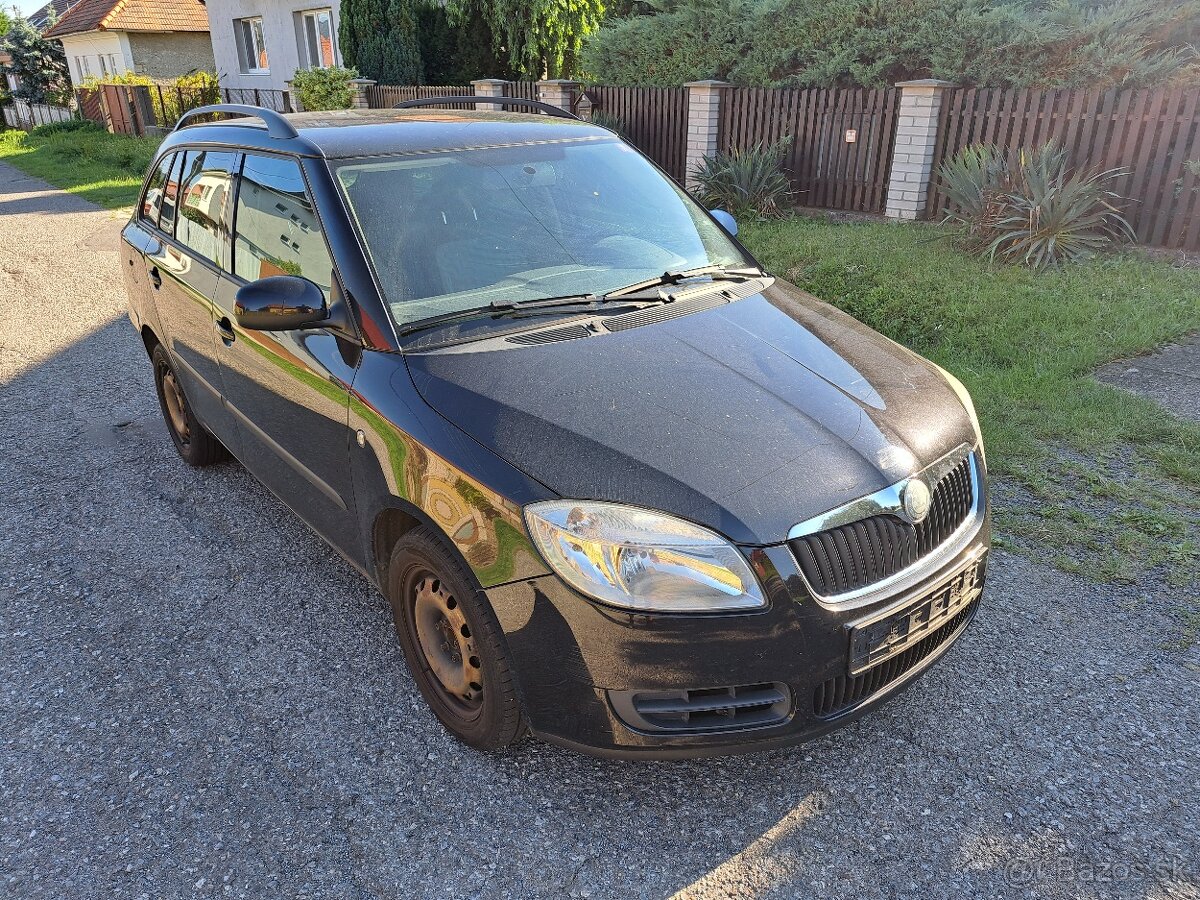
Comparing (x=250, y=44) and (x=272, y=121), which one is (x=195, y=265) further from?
(x=250, y=44)

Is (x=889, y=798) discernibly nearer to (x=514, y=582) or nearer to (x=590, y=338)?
(x=514, y=582)

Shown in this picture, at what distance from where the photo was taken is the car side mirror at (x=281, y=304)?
2746mm

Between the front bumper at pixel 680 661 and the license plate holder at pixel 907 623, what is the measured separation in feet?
0.06

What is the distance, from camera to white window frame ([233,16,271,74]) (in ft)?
84.9

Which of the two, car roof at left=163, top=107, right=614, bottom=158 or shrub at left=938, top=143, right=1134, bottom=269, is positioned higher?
car roof at left=163, top=107, right=614, bottom=158

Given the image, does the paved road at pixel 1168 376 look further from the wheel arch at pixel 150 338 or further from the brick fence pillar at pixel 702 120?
the brick fence pillar at pixel 702 120

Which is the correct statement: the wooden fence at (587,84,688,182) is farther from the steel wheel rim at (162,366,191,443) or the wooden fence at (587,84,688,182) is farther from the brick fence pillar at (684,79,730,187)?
the steel wheel rim at (162,366,191,443)

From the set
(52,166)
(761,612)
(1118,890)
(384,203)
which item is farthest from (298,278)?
(52,166)

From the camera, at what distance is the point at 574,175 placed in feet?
11.4

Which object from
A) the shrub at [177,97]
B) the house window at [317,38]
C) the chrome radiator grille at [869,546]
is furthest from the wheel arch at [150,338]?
the shrub at [177,97]

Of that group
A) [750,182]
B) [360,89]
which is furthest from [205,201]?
[360,89]

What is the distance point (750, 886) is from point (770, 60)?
1280 cm

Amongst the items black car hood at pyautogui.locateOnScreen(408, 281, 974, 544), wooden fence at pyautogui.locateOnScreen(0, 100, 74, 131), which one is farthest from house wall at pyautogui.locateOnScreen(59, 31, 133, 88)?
black car hood at pyautogui.locateOnScreen(408, 281, 974, 544)

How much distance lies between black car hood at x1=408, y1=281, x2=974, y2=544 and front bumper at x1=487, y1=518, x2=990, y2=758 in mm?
224
